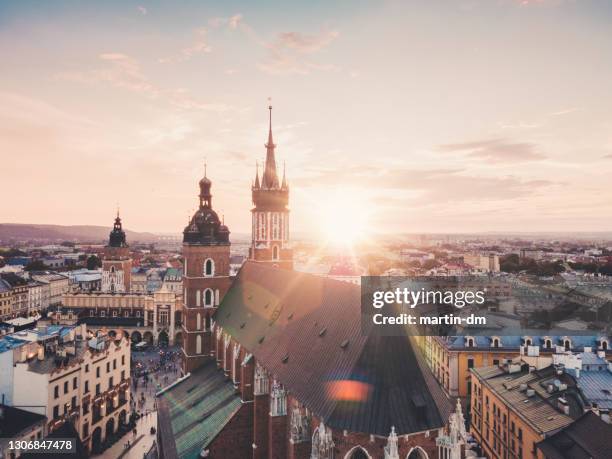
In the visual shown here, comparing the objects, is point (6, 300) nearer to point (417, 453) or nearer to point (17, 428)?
point (17, 428)

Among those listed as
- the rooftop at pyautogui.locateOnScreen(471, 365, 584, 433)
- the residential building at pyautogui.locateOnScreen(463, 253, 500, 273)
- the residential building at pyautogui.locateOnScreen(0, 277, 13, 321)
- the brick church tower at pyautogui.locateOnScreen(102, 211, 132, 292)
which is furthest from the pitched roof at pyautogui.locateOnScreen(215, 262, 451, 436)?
the residential building at pyautogui.locateOnScreen(463, 253, 500, 273)

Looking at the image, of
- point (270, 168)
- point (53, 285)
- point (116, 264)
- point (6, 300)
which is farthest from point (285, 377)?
point (53, 285)

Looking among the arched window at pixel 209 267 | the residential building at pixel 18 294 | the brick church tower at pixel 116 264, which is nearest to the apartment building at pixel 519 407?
the arched window at pixel 209 267

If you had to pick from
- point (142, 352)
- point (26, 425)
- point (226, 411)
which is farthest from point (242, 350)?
point (142, 352)

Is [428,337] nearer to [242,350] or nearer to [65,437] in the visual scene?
[242,350]

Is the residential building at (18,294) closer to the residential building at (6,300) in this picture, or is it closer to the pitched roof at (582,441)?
the residential building at (6,300)

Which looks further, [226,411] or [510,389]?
[510,389]
